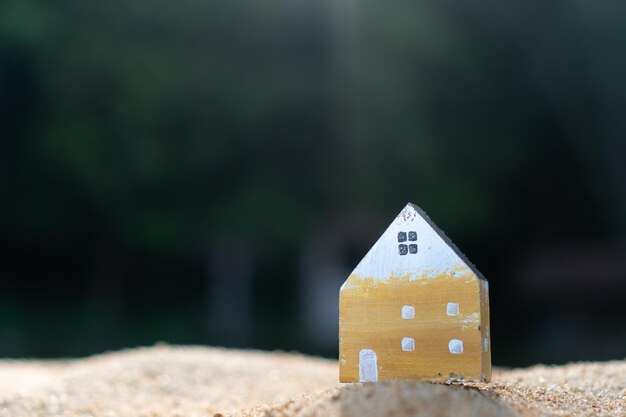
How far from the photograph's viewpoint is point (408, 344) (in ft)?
12.4

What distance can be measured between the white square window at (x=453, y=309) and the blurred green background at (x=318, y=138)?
40.1 ft

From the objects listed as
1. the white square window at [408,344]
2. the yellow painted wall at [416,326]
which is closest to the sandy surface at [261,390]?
the yellow painted wall at [416,326]

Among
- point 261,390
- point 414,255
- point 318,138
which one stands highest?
point 318,138

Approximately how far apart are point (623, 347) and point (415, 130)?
6382 mm

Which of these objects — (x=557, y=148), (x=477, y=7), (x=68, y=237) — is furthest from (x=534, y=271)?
(x=68, y=237)

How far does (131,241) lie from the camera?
1794 cm

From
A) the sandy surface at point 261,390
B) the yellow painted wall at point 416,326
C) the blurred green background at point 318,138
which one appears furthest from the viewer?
the blurred green background at point 318,138

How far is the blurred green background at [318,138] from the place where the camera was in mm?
16422

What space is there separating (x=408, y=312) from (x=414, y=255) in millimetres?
296

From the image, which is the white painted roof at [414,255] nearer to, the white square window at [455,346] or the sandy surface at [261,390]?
the white square window at [455,346]

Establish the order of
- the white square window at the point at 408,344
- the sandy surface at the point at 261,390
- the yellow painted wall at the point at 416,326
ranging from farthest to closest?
the white square window at the point at 408,344, the yellow painted wall at the point at 416,326, the sandy surface at the point at 261,390

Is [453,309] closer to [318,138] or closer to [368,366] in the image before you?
[368,366]

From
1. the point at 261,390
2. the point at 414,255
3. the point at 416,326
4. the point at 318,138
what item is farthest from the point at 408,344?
the point at 318,138

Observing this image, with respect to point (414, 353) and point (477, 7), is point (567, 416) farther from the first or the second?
point (477, 7)
